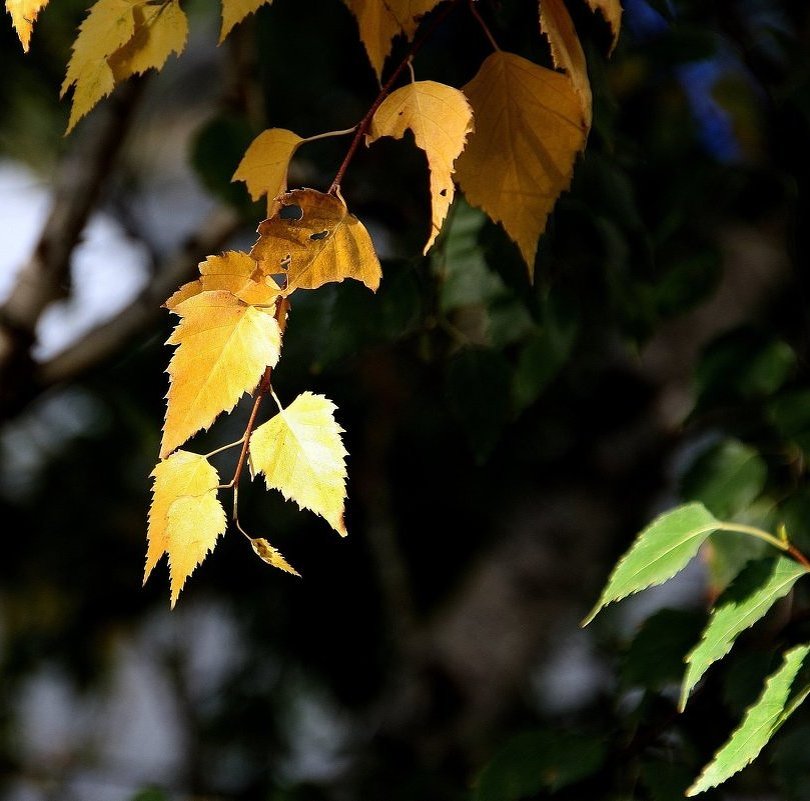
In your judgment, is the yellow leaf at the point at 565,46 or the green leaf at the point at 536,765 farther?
the green leaf at the point at 536,765

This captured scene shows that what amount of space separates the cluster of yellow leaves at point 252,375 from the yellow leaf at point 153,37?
0.33 feet

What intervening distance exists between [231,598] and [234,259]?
1368mm

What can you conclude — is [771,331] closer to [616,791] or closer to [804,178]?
Answer: [804,178]

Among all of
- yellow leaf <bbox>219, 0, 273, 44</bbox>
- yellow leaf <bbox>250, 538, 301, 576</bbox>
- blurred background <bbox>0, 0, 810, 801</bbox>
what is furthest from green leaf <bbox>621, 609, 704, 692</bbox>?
yellow leaf <bbox>219, 0, 273, 44</bbox>

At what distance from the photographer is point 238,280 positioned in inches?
13.5

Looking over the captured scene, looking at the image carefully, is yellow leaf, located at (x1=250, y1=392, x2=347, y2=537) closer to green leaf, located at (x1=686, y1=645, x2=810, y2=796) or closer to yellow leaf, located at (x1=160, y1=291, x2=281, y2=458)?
yellow leaf, located at (x1=160, y1=291, x2=281, y2=458)

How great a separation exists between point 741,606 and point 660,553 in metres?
0.05

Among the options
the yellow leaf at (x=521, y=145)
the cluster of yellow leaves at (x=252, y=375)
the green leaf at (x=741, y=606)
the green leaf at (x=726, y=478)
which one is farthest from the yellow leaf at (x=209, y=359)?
the green leaf at (x=726, y=478)

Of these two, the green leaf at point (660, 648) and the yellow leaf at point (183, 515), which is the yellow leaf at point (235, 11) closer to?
the yellow leaf at point (183, 515)

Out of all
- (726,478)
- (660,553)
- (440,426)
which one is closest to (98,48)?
(660,553)

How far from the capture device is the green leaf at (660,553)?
0.41 metres

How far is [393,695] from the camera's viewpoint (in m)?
1.29

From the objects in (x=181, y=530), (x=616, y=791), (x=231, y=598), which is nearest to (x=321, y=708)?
(x=231, y=598)

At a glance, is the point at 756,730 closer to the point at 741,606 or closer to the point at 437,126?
the point at 741,606
